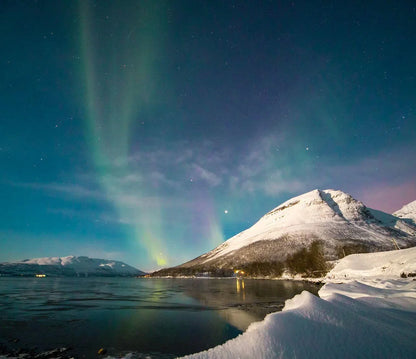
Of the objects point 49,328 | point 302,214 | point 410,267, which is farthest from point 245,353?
point 302,214

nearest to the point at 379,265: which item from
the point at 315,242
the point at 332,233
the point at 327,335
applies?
the point at 327,335

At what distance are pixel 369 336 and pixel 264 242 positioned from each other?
16710 centimetres

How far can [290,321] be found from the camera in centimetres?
643

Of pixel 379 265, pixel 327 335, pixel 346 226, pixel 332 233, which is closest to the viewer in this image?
pixel 327 335

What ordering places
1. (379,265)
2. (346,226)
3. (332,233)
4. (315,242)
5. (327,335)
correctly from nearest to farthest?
(327,335)
(379,265)
(315,242)
(332,233)
(346,226)

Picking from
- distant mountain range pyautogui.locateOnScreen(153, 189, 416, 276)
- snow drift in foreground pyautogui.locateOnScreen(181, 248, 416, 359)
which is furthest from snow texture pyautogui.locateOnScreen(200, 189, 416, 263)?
snow drift in foreground pyautogui.locateOnScreen(181, 248, 416, 359)

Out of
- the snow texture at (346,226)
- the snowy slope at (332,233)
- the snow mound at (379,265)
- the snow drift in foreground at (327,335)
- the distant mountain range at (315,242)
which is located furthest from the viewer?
the snow texture at (346,226)

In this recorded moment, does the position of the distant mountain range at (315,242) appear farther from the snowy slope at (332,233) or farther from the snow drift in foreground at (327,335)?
the snow drift in foreground at (327,335)

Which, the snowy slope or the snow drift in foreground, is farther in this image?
the snowy slope

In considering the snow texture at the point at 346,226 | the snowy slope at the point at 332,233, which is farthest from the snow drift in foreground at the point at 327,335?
the snow texture at the point at 346,226

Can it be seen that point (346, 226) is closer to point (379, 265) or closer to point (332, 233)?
point (332, 233)

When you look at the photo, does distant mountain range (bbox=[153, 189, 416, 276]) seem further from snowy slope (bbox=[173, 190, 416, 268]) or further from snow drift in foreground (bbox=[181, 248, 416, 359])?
snow drift in foreground (bbox=[181, 248, 416, 359])

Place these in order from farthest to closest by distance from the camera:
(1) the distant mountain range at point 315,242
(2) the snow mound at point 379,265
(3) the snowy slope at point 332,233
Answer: (3) the snowy slope at point 332,233 → (1) the distant mountain range at point 315,242 → (2) the snow mound at point 379,265

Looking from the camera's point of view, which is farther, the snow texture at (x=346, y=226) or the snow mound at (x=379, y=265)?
the snow texture at (x=346, y=226)
